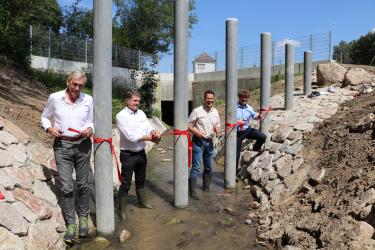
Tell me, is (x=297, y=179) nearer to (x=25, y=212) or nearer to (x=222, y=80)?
(x=25, y=212)

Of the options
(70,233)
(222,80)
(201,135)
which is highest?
(222,80)

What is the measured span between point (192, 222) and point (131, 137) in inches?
59.9

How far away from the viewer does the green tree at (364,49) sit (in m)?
35.9

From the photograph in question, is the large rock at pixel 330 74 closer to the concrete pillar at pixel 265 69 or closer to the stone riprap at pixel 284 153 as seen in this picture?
the stone riprap at pixel 284 153

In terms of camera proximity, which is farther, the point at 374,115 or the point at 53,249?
the point at 374,115

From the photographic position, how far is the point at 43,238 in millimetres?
4645

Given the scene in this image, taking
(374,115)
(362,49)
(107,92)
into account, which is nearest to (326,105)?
(374,115)

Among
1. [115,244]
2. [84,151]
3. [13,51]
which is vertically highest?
[13,51]

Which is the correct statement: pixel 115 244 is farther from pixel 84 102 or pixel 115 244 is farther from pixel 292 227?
pixel 292 227

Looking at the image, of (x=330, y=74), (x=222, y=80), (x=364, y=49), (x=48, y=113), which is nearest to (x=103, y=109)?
(x=48, y=113)

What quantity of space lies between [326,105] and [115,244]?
23.7ft

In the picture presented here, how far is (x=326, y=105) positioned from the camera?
10.6 metres

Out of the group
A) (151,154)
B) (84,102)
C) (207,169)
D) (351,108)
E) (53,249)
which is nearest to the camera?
(53,249)

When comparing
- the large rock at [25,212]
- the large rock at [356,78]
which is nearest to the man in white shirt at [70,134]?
the large rock at [25,212]
